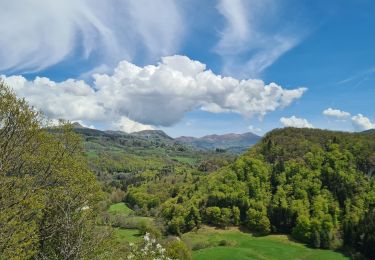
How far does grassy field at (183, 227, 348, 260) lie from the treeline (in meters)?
4.98

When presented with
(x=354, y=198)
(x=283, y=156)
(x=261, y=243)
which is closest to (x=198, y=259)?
(x=261, y=243)

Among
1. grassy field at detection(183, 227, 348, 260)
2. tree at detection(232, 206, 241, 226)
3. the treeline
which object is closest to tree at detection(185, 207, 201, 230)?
the treeline

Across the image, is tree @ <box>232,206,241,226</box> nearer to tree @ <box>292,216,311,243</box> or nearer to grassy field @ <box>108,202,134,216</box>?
tree @ <box>292,216,311,243</box>

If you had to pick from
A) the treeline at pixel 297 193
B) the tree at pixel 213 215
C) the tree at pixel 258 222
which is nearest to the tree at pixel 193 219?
the treeline at pixel 297 193

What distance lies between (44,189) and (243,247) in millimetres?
84557

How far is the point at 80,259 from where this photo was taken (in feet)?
75.6

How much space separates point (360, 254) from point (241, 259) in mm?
31632

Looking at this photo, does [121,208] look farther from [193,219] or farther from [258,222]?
[258,222]

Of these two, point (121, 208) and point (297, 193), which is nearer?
point (297, 193)

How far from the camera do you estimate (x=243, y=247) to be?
103 metres

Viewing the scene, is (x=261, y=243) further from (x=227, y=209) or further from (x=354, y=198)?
(x=354, y=198)

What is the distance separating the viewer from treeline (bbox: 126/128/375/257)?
113625 millimetres

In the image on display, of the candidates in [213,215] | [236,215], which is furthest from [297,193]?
[213,215]

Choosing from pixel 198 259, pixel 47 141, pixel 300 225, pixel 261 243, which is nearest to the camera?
pixel 47 141
